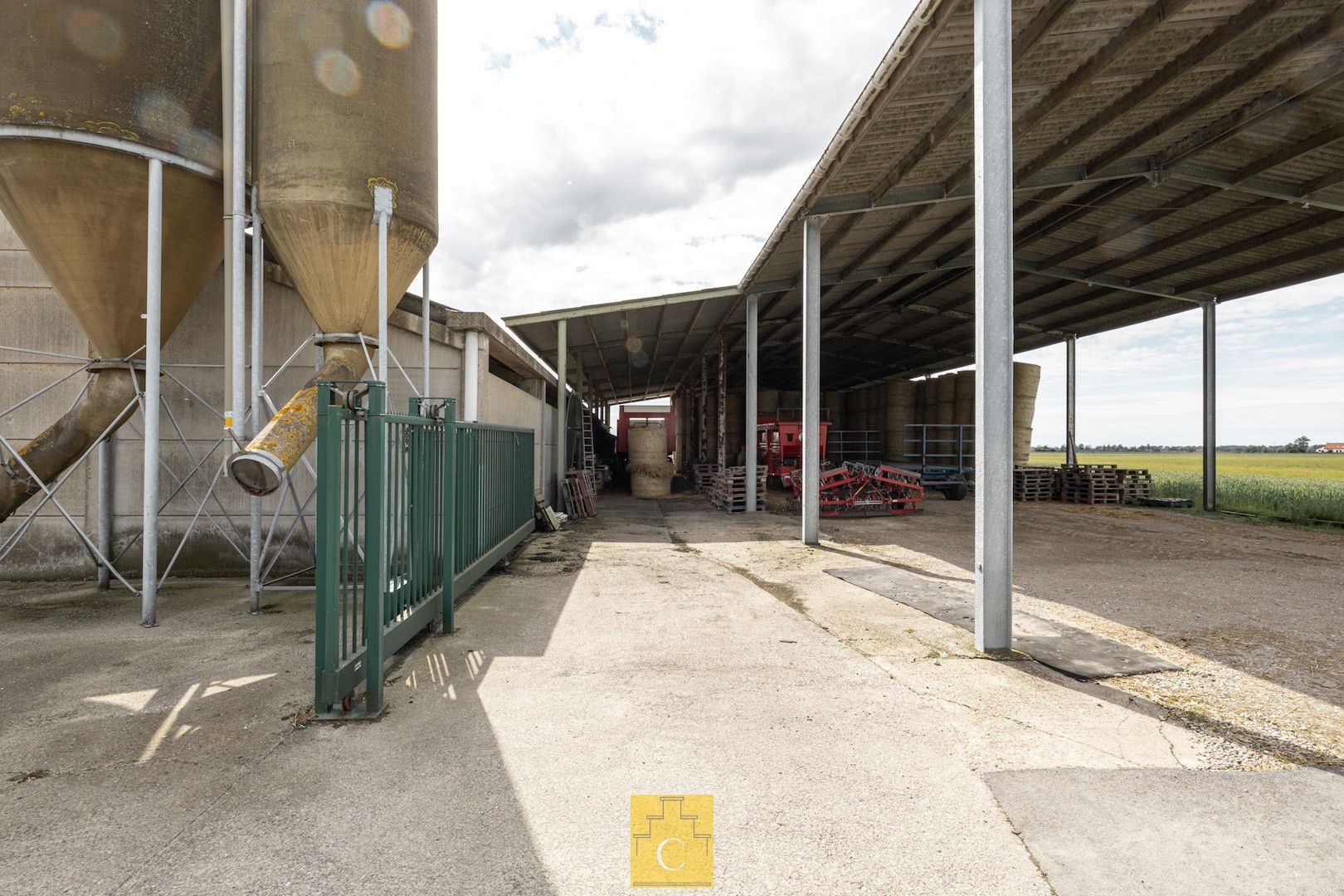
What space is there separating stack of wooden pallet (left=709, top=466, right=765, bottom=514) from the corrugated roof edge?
569 centimetres

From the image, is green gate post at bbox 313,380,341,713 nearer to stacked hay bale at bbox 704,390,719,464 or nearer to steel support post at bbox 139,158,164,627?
steel support post at bbox 139,158,164,627

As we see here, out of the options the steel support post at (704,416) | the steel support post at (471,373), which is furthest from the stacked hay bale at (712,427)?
the steel support post at (471,373)

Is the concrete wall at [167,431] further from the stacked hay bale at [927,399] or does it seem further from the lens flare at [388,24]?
the stacked hay bale at [927,399]

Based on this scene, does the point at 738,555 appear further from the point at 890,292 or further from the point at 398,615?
the point at 890,292

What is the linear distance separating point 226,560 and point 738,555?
6.70 m

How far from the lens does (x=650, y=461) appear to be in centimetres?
1950

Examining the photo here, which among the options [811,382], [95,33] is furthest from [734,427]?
[95,33]

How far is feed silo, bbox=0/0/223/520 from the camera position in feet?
17.8

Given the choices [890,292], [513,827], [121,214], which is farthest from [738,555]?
[890,292]

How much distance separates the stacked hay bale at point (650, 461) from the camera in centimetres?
1931

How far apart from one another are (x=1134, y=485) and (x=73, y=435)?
22611 mm

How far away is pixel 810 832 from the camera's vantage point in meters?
2.68

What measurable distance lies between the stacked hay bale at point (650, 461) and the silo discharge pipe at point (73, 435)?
44.8ft

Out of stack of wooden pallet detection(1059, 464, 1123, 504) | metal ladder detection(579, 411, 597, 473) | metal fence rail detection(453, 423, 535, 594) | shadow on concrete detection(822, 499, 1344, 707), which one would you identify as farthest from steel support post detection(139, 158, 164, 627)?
stack of wooden pallet detection(1059, 464, 1123, 504)
